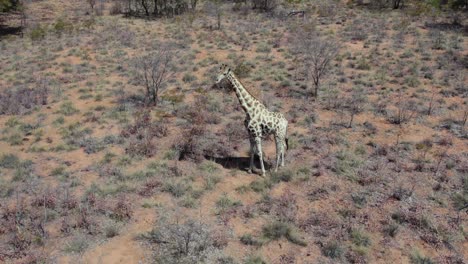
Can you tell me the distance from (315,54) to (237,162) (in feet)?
28.0

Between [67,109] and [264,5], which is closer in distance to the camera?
[67,109]

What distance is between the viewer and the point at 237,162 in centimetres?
1279

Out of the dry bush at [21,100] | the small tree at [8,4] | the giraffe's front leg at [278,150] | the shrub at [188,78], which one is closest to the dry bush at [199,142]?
the giraffe's front leg at [278,150]

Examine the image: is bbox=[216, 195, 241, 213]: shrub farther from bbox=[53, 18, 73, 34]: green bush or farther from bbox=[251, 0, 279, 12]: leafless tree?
bbox=[251, 0, 279, 12]: leafless tree

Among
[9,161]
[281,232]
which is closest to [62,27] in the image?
[9,161]

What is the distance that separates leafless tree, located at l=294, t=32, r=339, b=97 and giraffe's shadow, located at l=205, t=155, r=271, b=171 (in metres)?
6.67

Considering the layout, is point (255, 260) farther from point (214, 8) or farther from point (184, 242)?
point (214, 8)

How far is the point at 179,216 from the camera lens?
997cm

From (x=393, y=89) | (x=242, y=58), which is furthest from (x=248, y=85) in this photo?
(x=393, y=89)

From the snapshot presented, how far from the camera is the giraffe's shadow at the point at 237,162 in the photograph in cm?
1244

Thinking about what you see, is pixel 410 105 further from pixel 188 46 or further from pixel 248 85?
pixel 188 46

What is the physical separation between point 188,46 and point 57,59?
8.31 m

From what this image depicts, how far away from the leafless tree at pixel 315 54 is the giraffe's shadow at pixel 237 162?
6673mm

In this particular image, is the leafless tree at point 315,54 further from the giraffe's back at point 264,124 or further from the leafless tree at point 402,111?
the giraffe's back at point 264,124
